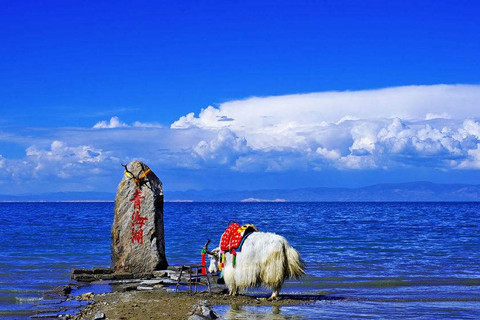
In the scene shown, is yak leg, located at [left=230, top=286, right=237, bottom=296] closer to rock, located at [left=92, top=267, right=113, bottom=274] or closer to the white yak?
the white yak

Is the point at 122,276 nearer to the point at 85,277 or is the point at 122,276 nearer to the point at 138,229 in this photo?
the point at 85,277

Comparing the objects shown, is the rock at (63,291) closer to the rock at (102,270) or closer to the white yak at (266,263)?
the rock at (102,270)

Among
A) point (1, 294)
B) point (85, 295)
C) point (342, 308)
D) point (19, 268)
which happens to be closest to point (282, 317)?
point (342, 308)

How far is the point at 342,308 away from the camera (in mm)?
11773

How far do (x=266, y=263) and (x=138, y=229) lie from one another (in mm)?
4405

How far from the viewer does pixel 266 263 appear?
11.9 metres

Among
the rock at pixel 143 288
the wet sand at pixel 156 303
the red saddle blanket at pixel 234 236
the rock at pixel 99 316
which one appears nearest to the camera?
the rock at pixel 99 316

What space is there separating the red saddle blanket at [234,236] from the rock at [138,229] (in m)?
3.21

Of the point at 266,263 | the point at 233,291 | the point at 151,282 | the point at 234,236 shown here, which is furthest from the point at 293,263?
the point at 151,282

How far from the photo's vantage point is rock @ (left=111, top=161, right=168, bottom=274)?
15.2 metres

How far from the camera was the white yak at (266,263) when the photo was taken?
11.9 meters

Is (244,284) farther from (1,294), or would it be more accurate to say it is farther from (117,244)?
(1,294)

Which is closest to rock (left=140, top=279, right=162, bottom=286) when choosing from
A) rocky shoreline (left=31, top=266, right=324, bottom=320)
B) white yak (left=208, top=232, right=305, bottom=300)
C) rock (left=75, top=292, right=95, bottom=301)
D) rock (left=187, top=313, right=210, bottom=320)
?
rocky shoreline (left=31, top=266, right=324, bottom=320)

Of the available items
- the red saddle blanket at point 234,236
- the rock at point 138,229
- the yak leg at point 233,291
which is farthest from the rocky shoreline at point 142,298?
the red saddle blanket at point 234,236
